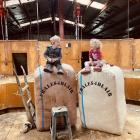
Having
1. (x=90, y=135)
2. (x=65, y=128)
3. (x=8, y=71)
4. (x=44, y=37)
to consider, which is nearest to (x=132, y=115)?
(x=90, y=135)

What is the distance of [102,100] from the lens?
124 inches

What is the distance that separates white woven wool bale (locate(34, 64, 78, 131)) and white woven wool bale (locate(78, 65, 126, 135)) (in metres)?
0.18

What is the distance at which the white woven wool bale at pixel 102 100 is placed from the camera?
308cm

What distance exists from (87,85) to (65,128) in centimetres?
70

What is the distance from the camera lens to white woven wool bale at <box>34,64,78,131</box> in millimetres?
3264

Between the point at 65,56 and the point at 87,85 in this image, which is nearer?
the point at 87,85

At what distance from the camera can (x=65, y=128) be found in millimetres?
3160

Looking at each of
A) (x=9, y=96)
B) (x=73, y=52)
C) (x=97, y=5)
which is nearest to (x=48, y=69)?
(x=9, y=96)

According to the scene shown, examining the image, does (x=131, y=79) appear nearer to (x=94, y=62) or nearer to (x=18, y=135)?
(x=94, y=62)

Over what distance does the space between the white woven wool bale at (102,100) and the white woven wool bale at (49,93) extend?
18 cm

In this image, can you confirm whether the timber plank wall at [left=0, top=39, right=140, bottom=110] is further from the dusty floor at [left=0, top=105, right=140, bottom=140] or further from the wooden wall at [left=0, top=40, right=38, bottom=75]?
the dusty floor at [left=0, top=105, right=140, bottom=140]

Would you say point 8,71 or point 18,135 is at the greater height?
point 8,71

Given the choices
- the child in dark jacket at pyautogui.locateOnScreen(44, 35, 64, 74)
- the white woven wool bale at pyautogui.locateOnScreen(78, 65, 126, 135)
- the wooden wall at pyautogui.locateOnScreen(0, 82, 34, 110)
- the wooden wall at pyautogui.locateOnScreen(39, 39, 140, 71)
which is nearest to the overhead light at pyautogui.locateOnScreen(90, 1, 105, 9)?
the wooden wall at pyautogui.locateOnScreen(39, 39, 140, 71)

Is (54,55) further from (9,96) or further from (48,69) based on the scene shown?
(9,96)
